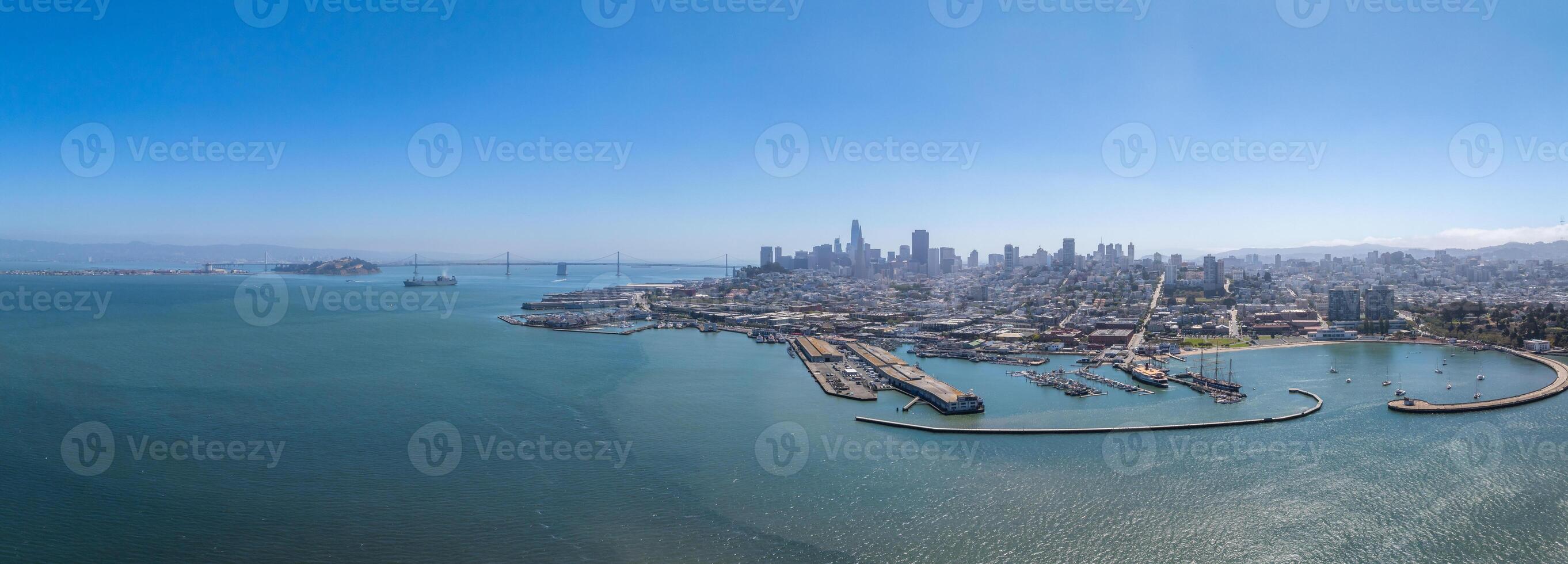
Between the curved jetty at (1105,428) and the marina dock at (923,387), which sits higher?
the marina dock at (923,387)

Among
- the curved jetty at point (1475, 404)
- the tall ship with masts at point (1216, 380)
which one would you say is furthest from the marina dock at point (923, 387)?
the curved jetty at point (1475, 404)

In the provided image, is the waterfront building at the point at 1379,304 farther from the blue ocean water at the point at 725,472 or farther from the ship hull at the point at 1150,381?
the ship hull at the point at 1150,381

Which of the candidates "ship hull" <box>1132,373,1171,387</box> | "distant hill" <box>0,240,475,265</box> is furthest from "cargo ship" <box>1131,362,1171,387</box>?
"distant hill" <box>0,240,475,265</box>

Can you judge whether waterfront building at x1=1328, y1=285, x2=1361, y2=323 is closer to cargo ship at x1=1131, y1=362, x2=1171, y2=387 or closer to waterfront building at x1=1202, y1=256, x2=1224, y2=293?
waterfront building at x1=1202, y1=256, x2=1224, y2=293

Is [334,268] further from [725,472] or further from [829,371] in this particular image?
[725,472]

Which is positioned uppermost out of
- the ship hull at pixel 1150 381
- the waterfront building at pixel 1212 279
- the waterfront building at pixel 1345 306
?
the waterfront building at pixel 1212 279

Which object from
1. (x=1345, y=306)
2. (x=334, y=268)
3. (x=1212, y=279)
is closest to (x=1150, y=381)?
(x=1345, y=306)

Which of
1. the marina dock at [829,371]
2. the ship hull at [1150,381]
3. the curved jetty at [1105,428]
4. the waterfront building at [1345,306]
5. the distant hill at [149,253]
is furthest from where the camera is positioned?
the distant hill at [149,253]
